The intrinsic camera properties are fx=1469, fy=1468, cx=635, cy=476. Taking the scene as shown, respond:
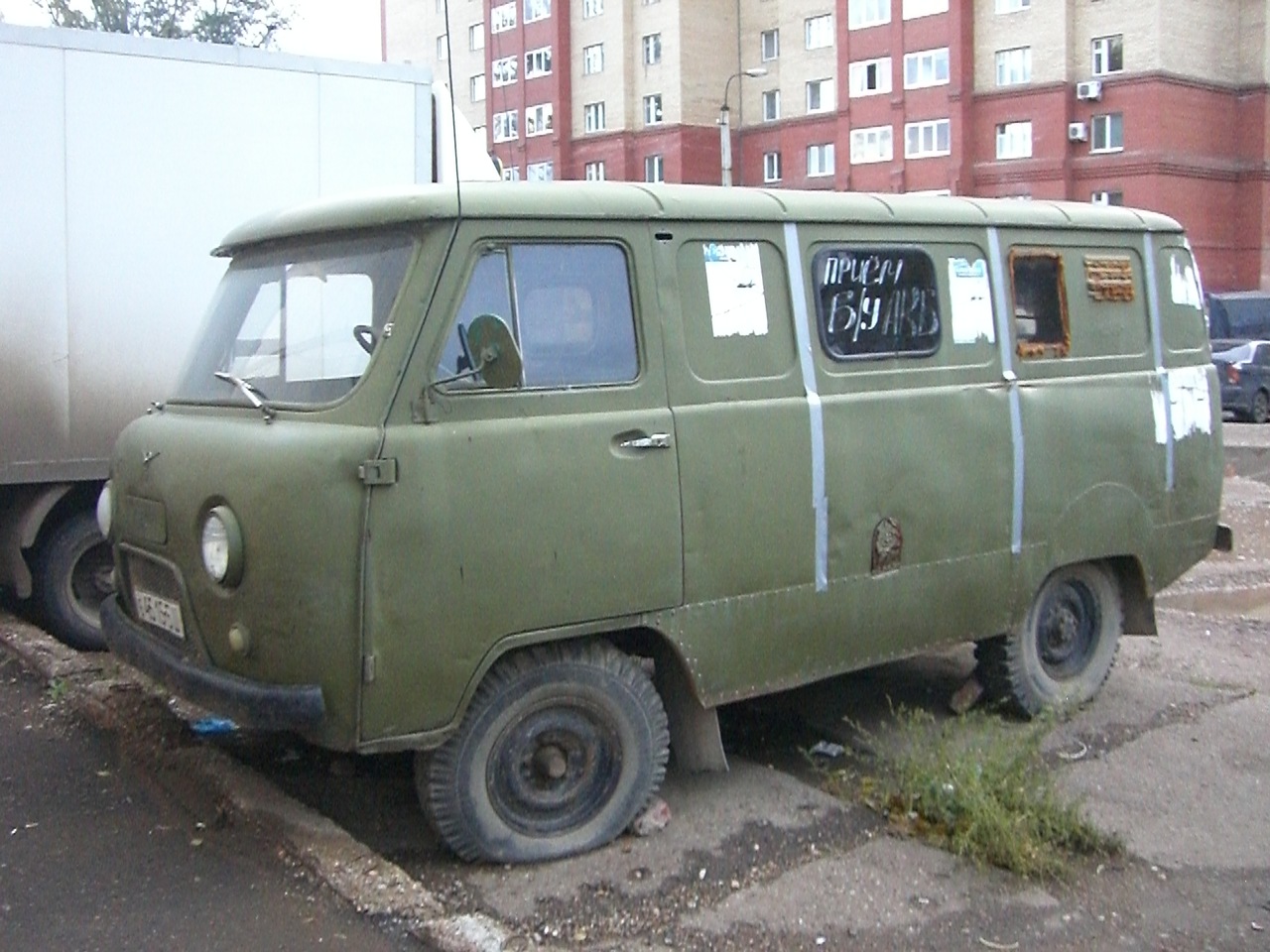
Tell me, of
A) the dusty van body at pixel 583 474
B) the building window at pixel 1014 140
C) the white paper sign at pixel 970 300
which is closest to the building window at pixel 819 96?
the building window at pixel 1014 140

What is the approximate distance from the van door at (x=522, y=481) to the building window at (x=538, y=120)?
190ft

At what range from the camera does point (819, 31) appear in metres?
56.0

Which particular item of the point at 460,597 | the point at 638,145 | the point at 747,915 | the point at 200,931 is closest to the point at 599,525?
the point at 460,597

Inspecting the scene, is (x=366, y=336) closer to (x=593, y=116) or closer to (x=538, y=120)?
(x=593, y=116)

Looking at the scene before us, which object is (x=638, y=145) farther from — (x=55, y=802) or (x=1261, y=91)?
(x=55, y=802)

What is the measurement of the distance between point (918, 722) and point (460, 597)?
2355mm

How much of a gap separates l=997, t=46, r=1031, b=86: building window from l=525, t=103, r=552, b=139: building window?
19.5m

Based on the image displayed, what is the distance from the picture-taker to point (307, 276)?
5215mm

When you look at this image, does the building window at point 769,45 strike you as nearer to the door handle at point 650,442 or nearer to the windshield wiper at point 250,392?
the windshield wiper at point 250,392

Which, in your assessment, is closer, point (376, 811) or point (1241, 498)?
point (376, 811)

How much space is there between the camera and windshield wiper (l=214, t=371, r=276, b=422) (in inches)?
192

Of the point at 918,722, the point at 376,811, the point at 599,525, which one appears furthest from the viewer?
the point at 918,722

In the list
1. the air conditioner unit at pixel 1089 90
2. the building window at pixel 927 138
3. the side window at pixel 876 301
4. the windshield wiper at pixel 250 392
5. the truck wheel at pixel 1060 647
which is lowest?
Answer: the truck wheel at pixel 1060 647

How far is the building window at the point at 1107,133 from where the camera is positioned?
155 feet
